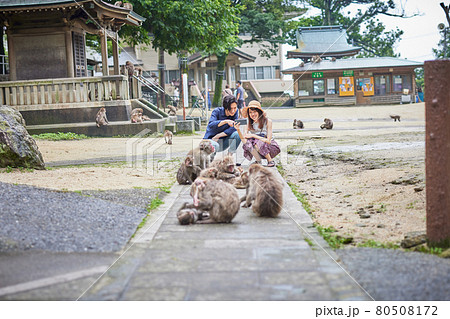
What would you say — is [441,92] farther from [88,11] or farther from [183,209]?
[88,11]

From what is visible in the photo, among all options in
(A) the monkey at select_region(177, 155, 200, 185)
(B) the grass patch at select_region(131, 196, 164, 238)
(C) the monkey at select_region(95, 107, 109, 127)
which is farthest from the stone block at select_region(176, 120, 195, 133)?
(B) the grass patch at select_region(131, 196, 164, 238)

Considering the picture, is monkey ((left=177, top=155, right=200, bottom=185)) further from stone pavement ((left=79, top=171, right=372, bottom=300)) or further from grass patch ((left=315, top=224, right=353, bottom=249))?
grass patch ((left=315, top=224, right=353, bottom=249))

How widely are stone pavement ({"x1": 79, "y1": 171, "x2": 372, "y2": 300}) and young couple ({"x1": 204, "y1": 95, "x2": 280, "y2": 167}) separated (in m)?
3.69

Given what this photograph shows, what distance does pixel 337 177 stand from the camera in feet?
29.6

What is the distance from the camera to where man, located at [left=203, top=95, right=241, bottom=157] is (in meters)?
9.02

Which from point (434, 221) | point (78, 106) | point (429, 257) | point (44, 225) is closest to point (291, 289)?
point (429, 257)

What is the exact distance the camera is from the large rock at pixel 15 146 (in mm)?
9422

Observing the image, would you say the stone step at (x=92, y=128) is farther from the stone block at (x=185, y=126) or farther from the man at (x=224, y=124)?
the man at (x=224, y=124)

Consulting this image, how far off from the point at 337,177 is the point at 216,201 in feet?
13.7

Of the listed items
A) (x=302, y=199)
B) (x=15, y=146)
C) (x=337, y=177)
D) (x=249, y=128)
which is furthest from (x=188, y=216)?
(x=15, y=146)

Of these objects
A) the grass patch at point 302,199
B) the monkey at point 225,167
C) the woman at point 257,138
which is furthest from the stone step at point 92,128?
the monkey at point 225,167

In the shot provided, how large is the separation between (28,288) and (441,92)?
345 cm

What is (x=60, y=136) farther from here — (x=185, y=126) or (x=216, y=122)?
(x=216, y=122)

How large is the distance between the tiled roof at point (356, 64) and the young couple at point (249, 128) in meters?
31.6
